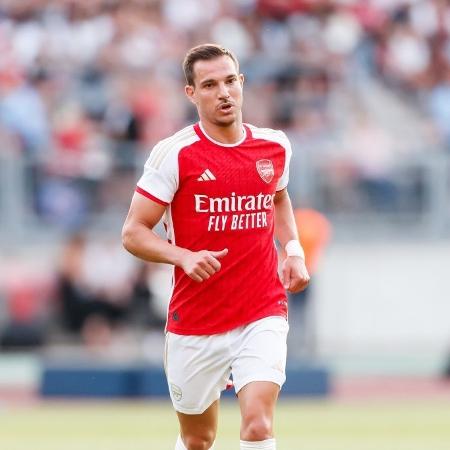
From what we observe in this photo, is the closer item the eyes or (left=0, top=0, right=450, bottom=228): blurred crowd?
the eyes

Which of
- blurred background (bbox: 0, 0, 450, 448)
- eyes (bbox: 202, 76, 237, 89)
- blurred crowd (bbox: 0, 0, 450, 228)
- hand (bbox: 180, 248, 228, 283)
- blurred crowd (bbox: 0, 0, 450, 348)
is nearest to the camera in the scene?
hand (bbox: 180, 248, 228, 283)

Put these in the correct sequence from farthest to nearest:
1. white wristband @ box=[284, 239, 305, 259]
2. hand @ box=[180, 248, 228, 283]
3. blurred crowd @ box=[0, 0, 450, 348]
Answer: blurred crowd @ box=[0, 0, 450, 348]
white wristband @ box=[284, 239, 305, 259]
hand @ box=[180, 248, 228, 283]

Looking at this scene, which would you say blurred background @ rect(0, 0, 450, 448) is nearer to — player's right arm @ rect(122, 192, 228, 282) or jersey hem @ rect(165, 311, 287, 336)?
jersey hem @ rect(165, 311, 287, 336)

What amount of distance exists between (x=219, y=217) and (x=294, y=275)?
0.50 metres

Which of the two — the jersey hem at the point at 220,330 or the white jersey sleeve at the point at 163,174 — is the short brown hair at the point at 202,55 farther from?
the jersey hem at the point at 220,330

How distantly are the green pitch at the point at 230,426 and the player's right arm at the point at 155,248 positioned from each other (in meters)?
4.21

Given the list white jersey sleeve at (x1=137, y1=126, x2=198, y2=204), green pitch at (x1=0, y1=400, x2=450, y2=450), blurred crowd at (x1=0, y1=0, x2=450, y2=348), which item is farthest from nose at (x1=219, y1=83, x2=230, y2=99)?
blurred crowd at (x1=0, y1=0, x2=450, y2=348)

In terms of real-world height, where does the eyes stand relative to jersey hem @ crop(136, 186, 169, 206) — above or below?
above

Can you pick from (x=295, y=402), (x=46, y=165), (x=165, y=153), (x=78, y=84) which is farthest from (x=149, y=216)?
(x=78, y=84)

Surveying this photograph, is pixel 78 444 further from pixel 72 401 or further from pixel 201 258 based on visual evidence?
pixel 201 258

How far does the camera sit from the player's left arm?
745cm

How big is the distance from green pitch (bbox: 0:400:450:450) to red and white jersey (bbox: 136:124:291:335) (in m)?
3.88

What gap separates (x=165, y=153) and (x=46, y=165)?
10.2m

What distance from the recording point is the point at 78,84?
60.6 feet
